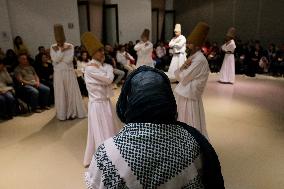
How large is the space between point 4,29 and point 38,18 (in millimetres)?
1034

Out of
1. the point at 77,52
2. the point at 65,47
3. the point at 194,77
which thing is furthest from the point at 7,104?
the point at 194,77

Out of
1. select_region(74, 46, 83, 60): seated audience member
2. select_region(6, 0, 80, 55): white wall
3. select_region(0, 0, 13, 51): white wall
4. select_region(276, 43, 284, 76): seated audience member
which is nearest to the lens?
select_region(0, 0, 13, 51): white wall

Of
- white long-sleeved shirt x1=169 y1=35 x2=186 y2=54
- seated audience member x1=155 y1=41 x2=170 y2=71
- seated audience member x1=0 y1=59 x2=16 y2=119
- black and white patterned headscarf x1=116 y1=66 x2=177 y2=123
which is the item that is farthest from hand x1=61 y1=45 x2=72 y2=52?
seated audience member x1=155 y1=41 x2=170 y2=71

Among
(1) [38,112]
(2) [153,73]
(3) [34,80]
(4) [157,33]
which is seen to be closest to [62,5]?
(3) [34,80]

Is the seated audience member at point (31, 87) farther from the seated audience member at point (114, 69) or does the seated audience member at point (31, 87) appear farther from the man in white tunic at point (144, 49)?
the man in white tunic at point (144, 49)

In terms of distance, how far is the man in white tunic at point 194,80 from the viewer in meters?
3.35

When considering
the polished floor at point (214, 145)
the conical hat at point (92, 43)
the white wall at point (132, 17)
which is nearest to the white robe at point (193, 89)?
the polished floor at point (214, 145)

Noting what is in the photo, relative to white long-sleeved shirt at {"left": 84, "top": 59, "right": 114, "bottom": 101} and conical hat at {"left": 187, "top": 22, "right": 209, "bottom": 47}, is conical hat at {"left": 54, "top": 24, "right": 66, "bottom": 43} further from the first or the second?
conical hat at {"left": 187, "top": 22, "right": 209, "bottom": 47}

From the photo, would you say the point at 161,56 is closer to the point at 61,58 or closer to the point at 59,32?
the point at 61,58

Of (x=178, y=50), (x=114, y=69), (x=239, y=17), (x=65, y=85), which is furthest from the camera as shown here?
(x=239, y=17)

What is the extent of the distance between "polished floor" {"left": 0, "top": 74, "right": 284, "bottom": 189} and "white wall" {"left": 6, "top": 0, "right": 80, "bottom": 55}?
96.4 inches

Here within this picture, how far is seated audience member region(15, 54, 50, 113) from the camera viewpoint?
5526 mm

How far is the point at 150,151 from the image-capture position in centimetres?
112

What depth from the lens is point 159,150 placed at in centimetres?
112
